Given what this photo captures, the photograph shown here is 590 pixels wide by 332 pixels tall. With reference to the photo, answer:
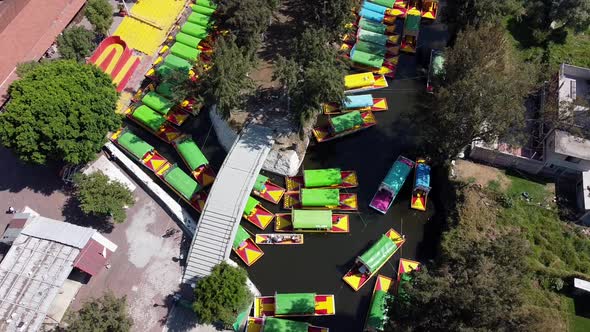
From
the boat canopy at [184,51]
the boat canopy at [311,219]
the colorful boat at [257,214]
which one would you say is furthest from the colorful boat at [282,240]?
the boat canopy at [184,51]

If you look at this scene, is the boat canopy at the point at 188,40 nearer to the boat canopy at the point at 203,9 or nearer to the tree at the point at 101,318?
the boat canopy at the point at 203,9

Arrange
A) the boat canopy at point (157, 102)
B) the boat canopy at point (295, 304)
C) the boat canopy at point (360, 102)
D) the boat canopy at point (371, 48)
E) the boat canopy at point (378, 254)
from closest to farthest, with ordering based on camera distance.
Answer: the boat canopy at point (295, 304) < the boat canopy at point (378, 254) < the boat canopy at point (157, 102) < the boat canopy at point (360, 102) < the boat canopy at point (371, 48)

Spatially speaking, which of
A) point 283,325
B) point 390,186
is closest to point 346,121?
point 390,186

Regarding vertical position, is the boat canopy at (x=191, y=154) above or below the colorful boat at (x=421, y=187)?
below

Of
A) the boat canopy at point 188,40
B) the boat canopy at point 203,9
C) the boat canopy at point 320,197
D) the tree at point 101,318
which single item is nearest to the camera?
the tree at point 101,318

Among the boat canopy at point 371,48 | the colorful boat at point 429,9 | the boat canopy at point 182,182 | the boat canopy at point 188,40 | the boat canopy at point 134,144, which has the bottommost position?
the boat canopy at point 182,182

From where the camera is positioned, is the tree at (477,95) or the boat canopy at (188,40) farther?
the boat canopy at (188,40)

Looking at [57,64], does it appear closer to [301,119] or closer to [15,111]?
[15,111]

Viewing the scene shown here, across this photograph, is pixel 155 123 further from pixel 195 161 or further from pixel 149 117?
pixel 195 161
